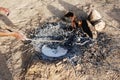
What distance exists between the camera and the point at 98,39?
5.91m

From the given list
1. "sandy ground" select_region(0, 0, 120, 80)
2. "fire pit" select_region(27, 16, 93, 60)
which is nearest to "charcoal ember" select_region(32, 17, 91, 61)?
"fire pit" select_region(27, 16, 93, 60)

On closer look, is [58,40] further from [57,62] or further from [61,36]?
[57,62]

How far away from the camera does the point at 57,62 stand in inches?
209

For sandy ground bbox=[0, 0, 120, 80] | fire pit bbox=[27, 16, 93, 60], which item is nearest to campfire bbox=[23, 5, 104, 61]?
fire pit bbox=[27, 16, 93, 60]

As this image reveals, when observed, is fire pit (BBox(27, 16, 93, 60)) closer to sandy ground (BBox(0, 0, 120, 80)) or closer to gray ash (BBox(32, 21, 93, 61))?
gray ash (BBox(32, 21, 93, 61))

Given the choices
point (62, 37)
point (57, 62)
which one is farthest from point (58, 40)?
point (57, 62)

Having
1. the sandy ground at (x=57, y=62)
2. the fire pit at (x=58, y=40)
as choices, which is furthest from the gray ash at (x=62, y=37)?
the sandy ground at (x=57, y=62)

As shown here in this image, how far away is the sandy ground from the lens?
5141mm

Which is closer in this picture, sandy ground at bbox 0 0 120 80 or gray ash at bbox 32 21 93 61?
sandy ground at bbox 0 0 120 80

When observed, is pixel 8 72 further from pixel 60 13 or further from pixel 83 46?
pixel 60 13

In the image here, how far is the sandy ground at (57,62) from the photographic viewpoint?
5.14 meters

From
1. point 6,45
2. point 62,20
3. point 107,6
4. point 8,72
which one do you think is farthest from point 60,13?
point 8,72

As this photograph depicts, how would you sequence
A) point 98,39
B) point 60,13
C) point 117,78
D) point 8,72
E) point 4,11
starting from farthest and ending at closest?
point 60,13 < point 4,11 < point 98,39 < point 8,72 < point 117,78

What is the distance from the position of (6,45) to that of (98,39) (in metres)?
2.04
